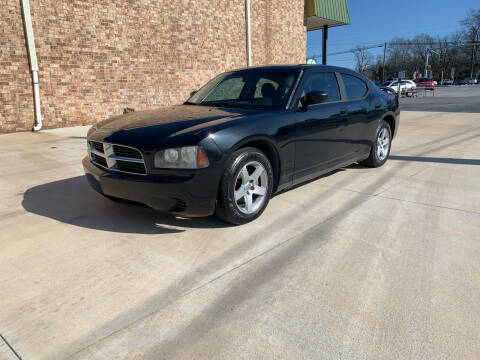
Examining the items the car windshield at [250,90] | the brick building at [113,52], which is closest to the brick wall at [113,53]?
the brick building at [113,52]

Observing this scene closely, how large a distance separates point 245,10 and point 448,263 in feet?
48.4

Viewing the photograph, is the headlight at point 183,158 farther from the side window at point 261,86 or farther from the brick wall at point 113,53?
the brick wall at point 113,53

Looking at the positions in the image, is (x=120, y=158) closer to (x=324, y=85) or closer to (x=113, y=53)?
(x=324, y=85)

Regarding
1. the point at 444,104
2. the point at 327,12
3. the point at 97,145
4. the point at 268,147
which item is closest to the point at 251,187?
the point at 268,147

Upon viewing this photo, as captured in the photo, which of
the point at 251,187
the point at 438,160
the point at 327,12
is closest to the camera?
the point at 251,187

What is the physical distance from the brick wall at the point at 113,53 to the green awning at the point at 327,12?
297 cm

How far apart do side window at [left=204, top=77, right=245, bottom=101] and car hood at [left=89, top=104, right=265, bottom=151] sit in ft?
1.44

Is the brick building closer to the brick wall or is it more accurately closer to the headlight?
the brick wall

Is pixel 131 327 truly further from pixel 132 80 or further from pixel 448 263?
pixel 132 80

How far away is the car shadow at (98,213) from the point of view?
3.48 metres

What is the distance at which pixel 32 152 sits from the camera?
24.3 feet

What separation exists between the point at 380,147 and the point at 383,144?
0.12 metres

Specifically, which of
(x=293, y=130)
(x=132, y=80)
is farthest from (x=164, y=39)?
(x=293, y=130)

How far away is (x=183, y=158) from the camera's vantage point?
3041mm
